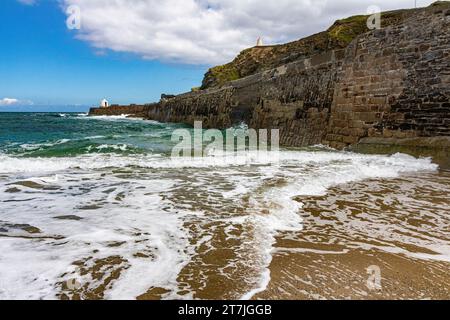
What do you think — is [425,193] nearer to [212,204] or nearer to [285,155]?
[212,204]

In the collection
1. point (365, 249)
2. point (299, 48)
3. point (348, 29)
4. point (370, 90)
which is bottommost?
point (365, 249)

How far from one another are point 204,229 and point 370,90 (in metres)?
9.07

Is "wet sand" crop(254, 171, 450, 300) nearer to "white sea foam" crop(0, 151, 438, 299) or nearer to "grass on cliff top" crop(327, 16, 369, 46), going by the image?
"white sea foam" crop(0, 151, 438, 299)

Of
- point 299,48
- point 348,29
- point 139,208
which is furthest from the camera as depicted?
point 299,48

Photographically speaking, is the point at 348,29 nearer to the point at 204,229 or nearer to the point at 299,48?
the point at 299,48

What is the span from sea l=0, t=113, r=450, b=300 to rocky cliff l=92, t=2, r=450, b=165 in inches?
106

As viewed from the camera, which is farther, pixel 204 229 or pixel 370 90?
pixel 370 90

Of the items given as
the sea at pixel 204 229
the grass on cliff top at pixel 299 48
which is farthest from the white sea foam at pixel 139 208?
the grass on cliff top at pixel 299 48

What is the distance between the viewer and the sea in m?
2.54

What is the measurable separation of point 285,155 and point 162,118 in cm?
2718

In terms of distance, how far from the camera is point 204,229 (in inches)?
149

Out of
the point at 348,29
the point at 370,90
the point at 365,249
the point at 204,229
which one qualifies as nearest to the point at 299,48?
the point at 348,29

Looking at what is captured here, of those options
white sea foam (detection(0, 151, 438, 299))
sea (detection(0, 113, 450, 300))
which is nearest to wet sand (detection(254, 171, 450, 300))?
sea (detection(0, 113, 450, 300))

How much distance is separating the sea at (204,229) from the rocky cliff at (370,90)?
8.84 ft
